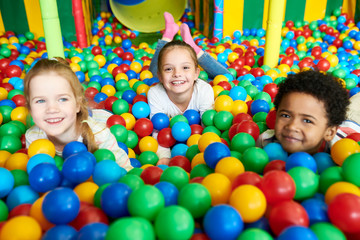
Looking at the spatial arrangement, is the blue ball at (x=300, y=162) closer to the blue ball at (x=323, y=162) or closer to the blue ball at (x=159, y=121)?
the blue ball at (x=323, y=162)

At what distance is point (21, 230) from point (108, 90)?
57.6 inches

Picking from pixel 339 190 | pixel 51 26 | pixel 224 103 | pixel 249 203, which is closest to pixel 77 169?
pixel 249 203

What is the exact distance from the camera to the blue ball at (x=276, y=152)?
1.11m

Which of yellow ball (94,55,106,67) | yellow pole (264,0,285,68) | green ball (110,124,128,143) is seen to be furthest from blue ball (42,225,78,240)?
yellow ball (94,55,106,67)

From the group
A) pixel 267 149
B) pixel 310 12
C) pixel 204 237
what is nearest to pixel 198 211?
pixel 204 237

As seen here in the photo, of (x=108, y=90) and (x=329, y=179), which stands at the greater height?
(x=329, y=179)

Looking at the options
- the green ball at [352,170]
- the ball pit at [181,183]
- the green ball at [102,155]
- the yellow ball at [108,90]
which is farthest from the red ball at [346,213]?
the yellow ball at [108,90]

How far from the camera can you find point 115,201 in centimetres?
79

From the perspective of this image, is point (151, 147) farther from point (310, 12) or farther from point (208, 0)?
point (310, 12)

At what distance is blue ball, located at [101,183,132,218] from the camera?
31.2 inches

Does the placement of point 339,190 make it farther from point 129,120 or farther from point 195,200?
point 129,120

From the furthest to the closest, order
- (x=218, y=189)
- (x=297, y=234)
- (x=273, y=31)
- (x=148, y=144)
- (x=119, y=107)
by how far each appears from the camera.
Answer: (x=273, y=31)
(x=119, y=107)
(x=148, y=144)
(x=218, y=189)
(x=297, y=234)

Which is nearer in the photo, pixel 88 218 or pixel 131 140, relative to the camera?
pixel 88 218

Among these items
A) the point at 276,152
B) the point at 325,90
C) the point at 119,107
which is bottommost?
the point at 119,107
